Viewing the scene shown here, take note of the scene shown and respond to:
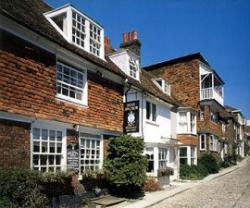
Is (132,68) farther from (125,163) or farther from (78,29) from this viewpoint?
(125,163)

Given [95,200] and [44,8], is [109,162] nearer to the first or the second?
[95,200]

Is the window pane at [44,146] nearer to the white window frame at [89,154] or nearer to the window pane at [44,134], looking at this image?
the window pane at [44,134]

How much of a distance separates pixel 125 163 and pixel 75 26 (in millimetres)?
6355

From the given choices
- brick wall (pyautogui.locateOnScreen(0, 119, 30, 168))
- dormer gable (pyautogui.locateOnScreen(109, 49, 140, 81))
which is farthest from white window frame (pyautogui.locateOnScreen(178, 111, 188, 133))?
brick wall (pyautogui.locateOnScreen(0, 119, 30, 168))

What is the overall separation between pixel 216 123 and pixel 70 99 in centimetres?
2975

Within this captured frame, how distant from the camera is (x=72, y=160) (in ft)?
42.9

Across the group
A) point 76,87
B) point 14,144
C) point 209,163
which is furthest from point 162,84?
point 14,144

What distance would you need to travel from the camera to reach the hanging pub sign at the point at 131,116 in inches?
643

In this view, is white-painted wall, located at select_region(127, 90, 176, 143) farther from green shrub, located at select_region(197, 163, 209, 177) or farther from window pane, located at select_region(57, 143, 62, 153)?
window pane, located at select_region(57, 143, 62, 153)

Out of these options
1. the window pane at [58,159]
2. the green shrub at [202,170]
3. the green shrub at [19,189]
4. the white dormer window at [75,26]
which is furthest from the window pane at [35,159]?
the green shrub at [202,170]

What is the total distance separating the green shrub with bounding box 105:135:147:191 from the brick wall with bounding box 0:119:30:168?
16.4 feet

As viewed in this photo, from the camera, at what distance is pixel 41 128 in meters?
12.0

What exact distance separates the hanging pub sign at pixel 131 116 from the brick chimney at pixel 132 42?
849 centimetres

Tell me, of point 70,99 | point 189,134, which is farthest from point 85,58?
point 189,134
